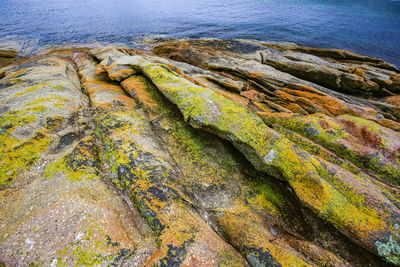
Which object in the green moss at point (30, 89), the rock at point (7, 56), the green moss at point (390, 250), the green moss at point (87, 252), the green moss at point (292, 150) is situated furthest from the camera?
the rock at point (7, 56)

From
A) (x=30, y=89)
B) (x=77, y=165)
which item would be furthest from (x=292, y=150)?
(x=30, y=89)

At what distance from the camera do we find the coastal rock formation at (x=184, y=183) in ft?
14.5

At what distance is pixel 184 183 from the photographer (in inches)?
244

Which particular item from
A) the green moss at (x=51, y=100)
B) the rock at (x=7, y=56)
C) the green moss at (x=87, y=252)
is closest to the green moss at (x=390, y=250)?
the green moss at (x=87, y=252)

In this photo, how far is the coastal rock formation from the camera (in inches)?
173

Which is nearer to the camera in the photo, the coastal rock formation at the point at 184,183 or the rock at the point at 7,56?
the coastal rock formation at the point at 184,183

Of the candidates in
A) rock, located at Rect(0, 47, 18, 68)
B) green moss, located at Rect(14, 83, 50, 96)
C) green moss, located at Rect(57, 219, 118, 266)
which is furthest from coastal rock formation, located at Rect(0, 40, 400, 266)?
rock, located at Rect(0, 47, 18, 68)

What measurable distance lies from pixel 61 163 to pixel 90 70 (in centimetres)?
1137

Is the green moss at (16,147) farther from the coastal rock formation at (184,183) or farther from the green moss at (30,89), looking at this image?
the green moss at (30,89)

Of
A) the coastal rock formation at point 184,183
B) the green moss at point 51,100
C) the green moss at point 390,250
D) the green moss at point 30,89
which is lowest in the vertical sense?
the green moss at point 390,250

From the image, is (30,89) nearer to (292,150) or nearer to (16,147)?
(16,147)

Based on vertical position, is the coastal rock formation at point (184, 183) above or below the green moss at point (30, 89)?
below

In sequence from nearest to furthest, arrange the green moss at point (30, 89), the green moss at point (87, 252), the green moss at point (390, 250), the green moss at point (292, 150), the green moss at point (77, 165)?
the green moss at point (87, 252) < the green moss at point (390, 250) < the green moss at point (292, 150) < the green moss at point (77, 165) < the green moss at point (30, 89)

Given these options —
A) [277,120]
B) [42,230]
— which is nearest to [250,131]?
[277,120]
